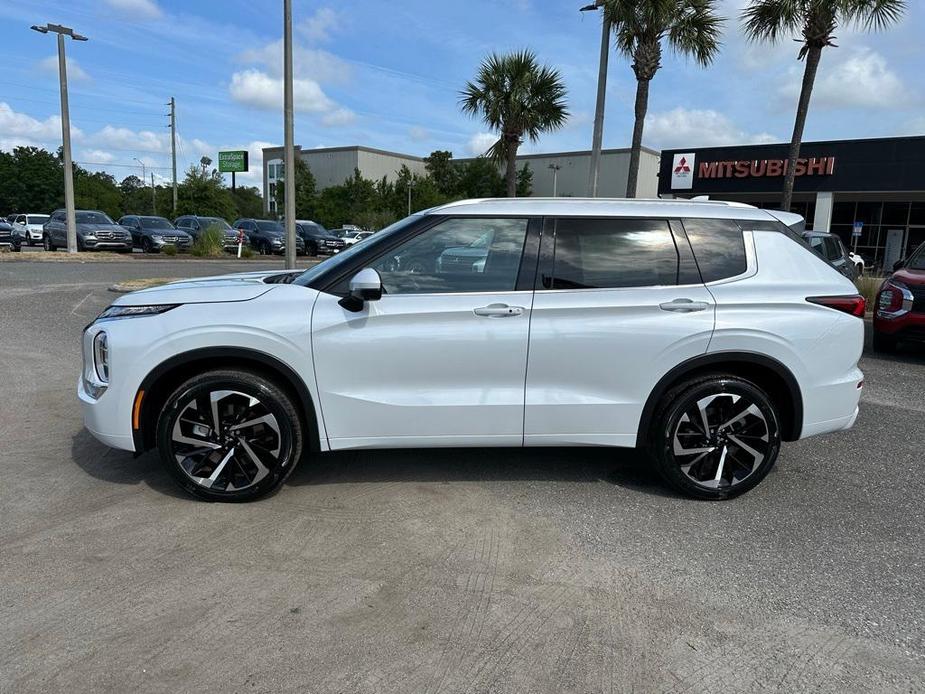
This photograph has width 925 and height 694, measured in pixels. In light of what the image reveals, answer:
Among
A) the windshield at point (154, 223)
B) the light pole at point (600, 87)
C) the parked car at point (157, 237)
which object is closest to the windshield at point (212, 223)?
the parked car at point (157, 237)

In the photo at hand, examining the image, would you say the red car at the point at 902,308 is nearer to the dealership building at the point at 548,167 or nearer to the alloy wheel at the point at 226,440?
the alloy wheel at the point at 226,440

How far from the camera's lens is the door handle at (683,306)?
3.97 m

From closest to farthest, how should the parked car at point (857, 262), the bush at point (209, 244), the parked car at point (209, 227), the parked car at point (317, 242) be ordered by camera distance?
the parked car at point (857, 262), the bush at point (209, 244), the parked car at point (209, 227), the parked car at point (317, 242)

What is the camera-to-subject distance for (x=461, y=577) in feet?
10.6

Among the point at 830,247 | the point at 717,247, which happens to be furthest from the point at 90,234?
the point at 717,247

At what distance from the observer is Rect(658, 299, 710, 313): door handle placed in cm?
397

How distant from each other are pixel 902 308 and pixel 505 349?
7328 mm

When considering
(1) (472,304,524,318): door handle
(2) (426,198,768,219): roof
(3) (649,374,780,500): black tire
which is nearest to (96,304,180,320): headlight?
(2) (426,198,768,219): roof

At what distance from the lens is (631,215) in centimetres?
411

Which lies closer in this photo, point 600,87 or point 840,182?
point 600,87

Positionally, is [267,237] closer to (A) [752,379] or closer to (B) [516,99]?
(B) [516,99]

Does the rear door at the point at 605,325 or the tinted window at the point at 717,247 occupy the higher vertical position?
the tinted window at the point at 717,247

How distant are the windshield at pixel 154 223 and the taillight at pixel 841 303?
30318 millimetres

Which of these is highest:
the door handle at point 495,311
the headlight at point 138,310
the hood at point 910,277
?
the hood at point 910,277
